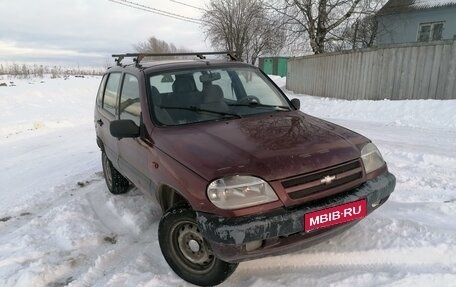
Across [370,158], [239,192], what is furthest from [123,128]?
[370,158]

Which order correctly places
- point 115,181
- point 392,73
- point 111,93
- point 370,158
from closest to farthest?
point 370,158
point 111,93
point 115,181
point 392,73

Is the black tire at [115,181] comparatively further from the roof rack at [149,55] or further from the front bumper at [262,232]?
the front bumper at [262,232]

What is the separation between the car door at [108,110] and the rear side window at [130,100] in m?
0.28

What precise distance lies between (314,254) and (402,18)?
853 inches

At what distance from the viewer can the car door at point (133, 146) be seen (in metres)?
3.65

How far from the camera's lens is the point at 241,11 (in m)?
37.2

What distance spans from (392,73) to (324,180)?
1041cm

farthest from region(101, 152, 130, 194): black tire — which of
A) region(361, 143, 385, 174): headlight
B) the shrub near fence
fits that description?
the shrub near fence

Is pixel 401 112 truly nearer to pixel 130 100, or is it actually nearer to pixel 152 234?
pixel 130 100

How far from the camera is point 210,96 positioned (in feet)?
12.9

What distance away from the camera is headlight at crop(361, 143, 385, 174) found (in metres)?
3.17

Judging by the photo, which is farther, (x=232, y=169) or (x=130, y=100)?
(x=130, y=100)

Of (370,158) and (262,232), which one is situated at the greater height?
(370,158)

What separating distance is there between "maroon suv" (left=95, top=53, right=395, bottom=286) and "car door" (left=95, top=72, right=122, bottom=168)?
0.58 m
